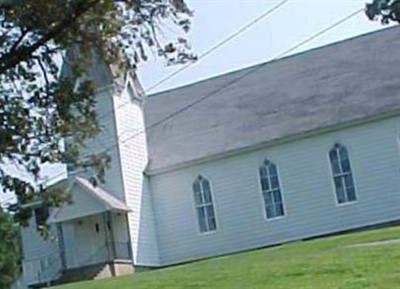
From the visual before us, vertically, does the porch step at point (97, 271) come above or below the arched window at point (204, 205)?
below

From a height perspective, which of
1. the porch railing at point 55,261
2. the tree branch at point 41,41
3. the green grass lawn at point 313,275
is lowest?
the green grass lawn at point 313,275

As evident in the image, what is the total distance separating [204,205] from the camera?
3697cm

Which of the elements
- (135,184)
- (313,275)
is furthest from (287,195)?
(313,275)

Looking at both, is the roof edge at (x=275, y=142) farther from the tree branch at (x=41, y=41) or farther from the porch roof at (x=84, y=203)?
the tree branch at (x=41, y=41)

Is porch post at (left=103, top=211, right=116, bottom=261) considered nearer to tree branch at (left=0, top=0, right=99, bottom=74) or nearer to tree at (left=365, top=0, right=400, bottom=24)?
tree branch at (left=0, top=0, right=99, bottom=74)

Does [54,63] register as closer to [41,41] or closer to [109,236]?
[41,41]

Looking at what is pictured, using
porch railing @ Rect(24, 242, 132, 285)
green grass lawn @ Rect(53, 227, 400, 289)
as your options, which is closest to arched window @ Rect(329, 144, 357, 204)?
porch railing @ Rect(24, 242, 132, 285)

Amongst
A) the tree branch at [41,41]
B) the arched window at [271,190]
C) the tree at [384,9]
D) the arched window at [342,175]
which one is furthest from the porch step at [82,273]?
the tree at [384,9]

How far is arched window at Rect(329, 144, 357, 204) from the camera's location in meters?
35.0

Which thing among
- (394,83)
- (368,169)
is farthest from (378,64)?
(368,169)

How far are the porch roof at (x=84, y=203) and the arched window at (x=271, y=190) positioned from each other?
546cm

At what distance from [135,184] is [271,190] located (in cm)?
561

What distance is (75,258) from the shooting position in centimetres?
3759

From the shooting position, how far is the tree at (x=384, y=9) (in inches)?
282
